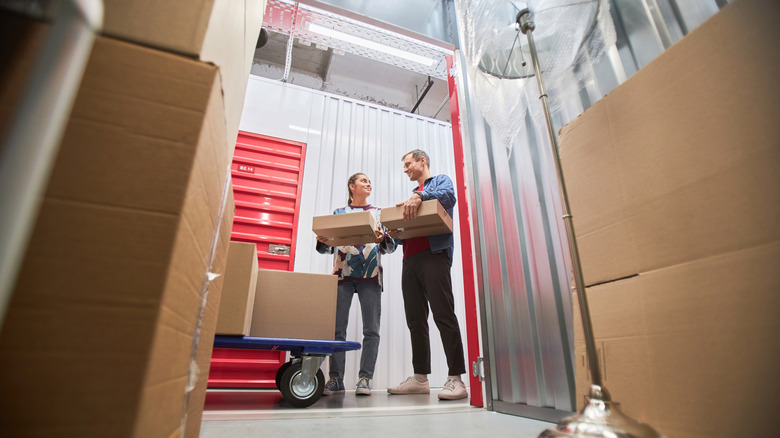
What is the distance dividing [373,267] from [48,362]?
202cm

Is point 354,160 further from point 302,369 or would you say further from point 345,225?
point 302,369

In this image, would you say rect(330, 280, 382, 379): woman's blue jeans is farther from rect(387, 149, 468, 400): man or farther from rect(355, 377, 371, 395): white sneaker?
rect(387, 149, 468, 400): man

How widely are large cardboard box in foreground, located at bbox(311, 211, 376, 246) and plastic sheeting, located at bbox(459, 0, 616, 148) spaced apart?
2.68 ft

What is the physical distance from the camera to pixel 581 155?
39.1 inches

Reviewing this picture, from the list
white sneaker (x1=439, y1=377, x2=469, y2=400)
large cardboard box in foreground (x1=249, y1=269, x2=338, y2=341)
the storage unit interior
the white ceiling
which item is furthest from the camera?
the white ceiling

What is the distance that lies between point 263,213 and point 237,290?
1.47m

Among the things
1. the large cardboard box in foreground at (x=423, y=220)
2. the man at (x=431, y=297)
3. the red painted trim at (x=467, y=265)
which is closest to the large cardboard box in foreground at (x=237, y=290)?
the large cardboard box in foreground at (x=423, y=220)

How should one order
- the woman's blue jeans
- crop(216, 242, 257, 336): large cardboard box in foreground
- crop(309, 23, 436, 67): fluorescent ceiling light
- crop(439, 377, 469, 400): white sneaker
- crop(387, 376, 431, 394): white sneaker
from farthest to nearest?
crop(309, 23, 436, 67): fluorescent ceiling light
the woman's blue jeans
crop(387, 376, 431, 394): white sneaker
crop(439, 377, 469, 400): white sneaker
crop(216, 242, 257, 336): large cardboard box in foreground

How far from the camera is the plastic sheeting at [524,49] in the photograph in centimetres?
107

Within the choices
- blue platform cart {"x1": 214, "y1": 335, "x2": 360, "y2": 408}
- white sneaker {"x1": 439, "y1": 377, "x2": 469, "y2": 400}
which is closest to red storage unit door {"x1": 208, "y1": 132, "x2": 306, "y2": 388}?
blue platform cart {"x1": 214, "y1": 335, "x2": 360, "y2": 408}

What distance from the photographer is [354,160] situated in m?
3.41

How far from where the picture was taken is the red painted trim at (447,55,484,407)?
5.50 feet

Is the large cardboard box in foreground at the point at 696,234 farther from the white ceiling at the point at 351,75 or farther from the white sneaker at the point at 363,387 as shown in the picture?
the white ceiling at the point at 351,75

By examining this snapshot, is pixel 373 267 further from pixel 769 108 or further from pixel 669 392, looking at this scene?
pixel 769 108
